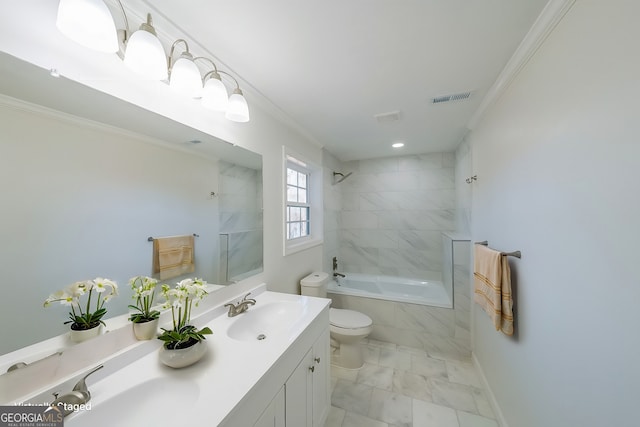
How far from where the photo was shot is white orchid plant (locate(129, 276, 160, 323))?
3.02 feet

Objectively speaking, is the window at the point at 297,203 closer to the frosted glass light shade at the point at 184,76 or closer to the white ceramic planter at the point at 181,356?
the frosted glass light shade at the point at 184,76

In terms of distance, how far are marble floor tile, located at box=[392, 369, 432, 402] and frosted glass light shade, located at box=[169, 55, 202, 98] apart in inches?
103

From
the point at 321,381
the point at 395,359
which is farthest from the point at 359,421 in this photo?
the point at 395,359

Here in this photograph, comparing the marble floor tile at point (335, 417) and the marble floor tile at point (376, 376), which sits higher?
the marble floor tile at point (335, 417)

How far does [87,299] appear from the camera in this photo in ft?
2.62

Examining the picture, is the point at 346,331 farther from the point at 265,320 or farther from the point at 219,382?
the point at 219,382

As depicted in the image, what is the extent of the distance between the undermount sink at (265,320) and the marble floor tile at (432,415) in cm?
125

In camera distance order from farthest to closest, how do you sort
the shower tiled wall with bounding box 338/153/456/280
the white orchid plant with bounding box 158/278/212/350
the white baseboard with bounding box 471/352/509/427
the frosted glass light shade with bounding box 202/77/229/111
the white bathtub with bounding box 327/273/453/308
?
the shower tiled wall with bounding box 338/153/456/280 < the white bathtub with bounding box 327/273/453/308 < the white baseboard with bounding box 471/352/509/427 < the frosted glass light shade with bounding box 202/77/229/111 < the white orchid plant with bounding box 158/278/212/350

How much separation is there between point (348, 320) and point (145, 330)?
176 cm

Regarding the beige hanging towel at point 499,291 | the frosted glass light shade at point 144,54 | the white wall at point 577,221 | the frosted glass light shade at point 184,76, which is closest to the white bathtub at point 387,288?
the beige hanging towel at point 499,291

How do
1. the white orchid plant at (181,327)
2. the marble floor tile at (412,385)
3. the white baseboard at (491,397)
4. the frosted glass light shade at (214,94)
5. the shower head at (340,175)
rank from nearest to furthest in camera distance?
the white orchid plant at (181,327), the frosted glass light shade at (214,94), the white baseboard at (491,397), the marble floor tile at (412,385), the shower head at (340,175)

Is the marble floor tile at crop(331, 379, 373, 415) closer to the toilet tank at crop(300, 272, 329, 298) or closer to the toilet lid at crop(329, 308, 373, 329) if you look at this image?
the toilet lid at crop(329, 308, 373, 329)

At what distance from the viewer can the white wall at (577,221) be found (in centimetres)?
67

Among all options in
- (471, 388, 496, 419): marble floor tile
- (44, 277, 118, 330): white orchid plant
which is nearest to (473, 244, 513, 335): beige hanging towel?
(471, 388, 496, 419): marble floor tile
